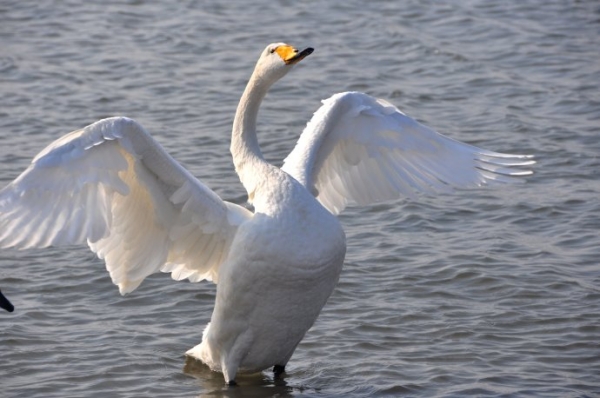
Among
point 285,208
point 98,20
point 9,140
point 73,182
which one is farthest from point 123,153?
point 98,20

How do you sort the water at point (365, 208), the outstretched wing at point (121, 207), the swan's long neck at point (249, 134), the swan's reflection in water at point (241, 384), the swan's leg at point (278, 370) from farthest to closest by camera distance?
the water at point (365, 208) → the swan's leg at point (278, 370) → the swan's reflection in water at point (241, 384) → the swan's long neck at point (249, 134) → the outstretched wing at point (121, 207)

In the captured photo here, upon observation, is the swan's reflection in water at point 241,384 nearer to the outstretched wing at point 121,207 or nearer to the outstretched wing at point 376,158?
the outstretched wing at point 121,207

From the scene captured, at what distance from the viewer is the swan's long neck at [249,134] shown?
7.72 meters

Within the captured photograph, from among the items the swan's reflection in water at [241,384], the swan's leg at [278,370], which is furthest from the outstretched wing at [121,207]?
the swan's leg at [278,370]

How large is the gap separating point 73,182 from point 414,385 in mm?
2433

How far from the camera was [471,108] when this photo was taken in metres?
13.0

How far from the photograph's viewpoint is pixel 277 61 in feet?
24.8

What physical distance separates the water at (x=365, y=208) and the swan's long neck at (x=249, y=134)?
134cm

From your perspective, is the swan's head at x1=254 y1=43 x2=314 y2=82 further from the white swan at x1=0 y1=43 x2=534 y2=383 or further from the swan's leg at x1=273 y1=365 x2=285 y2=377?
the swan's leg at x1=273 y1=365 x2=285 y2=377

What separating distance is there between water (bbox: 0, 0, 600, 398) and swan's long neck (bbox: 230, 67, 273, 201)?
134cm

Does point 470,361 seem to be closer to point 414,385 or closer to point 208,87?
point 414,385

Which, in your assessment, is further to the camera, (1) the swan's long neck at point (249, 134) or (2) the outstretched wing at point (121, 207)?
(1) the swan's long neck at point (249, 134)

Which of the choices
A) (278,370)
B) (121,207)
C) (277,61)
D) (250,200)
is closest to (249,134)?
(250,200)

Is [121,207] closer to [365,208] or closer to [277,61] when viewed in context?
[277,61]
